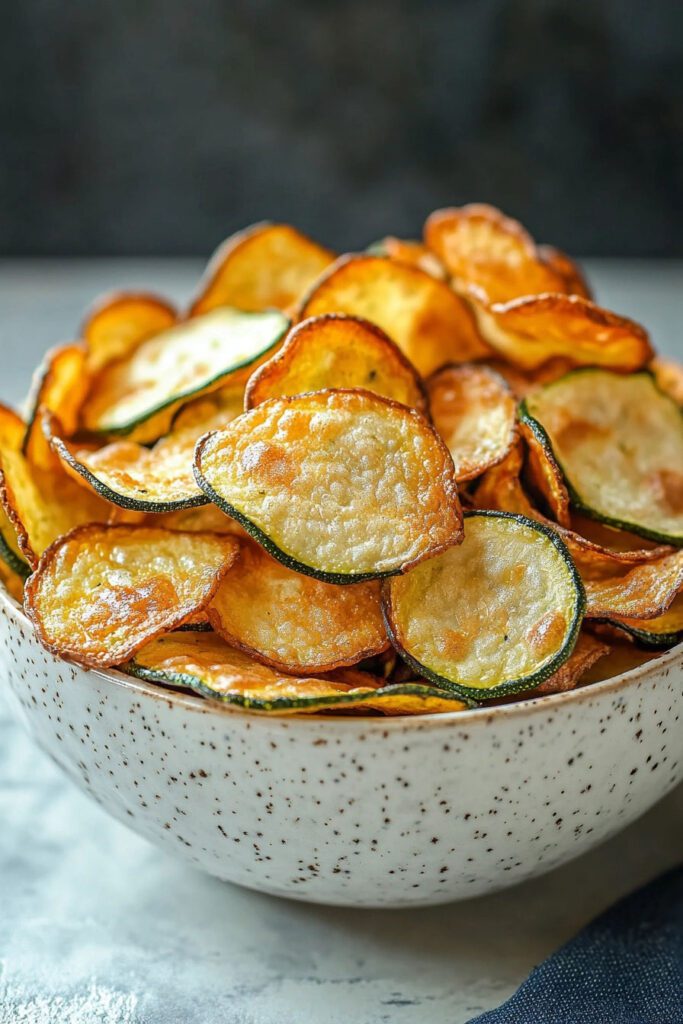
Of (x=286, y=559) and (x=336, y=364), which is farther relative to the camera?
(x=336, y=364)

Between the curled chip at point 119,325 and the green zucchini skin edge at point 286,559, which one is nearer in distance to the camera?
the green zucchini skin edge at point 286,559

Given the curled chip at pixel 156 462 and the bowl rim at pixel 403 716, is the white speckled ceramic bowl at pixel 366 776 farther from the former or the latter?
the curled chip at pixel 156 462

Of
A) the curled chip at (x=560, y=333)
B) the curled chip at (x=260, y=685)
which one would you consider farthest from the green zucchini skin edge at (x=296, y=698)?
the curled chip at (x=560, y=333)

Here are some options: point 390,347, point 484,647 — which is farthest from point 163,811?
point 390,347

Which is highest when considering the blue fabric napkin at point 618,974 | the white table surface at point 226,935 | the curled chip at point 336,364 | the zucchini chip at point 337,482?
the curled chip at point 336,364

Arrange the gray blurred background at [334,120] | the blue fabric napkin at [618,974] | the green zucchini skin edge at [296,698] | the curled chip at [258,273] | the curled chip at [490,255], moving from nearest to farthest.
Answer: the green zucchini skin edge at [296,698], the blue fabric napkin at [618,974], the curled chip at [490,255], the curled chip at [258,273], the gray blurred background at [334,120]

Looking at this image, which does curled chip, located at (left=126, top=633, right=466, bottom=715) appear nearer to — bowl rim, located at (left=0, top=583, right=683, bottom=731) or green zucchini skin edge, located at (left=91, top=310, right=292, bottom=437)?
bowl rim, located at (left=0, top=583, right=683, bottom=731)

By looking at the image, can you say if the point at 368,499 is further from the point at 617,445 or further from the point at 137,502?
the point at 617,445

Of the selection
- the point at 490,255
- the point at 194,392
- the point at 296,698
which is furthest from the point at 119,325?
the point at 296,698
